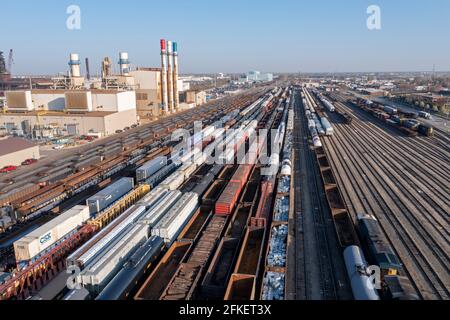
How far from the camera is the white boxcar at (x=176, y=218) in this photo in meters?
23.0

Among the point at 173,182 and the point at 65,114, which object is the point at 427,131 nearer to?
the point at 173,182

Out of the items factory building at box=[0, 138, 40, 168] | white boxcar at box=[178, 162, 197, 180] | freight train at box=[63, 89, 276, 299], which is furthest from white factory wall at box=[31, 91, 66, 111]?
freight train at box=[63, 89, 276, 299]

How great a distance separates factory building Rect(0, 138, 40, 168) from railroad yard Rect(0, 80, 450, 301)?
8.22ft

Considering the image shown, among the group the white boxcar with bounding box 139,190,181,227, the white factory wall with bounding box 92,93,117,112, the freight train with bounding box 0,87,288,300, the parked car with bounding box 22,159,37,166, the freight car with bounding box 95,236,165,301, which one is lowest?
the freight car with bounding box 95,236,165,301

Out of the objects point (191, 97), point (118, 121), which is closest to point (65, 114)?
point (118, 121)

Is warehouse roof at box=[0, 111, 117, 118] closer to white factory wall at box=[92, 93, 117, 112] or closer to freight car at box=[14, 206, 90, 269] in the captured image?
white factory wall at box=[92, 93, 117, 112]

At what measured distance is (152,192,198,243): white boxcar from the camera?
2303 centimetres

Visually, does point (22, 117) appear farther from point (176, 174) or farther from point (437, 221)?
point (437, 221)

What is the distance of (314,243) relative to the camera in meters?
24.5

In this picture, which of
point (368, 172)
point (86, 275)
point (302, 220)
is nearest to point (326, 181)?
point (368, 172)

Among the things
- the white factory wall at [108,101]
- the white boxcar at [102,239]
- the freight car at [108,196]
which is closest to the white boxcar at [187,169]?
the freight car at [108,196]

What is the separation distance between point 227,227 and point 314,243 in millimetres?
6744

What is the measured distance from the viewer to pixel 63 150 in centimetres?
5553

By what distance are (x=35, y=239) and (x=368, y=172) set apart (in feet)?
119
